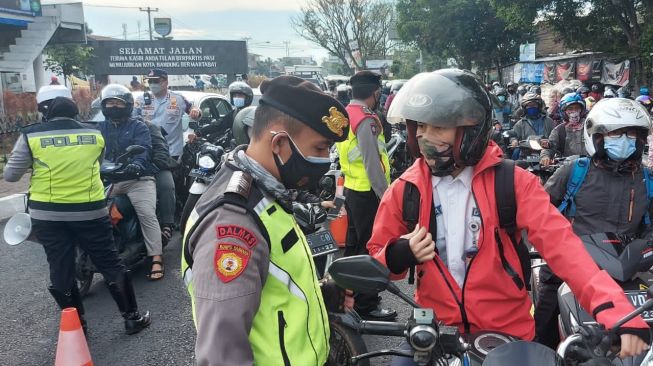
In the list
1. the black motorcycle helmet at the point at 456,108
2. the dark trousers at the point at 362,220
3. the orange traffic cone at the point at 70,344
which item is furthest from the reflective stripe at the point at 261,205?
the dark trousers at the point at 362,220

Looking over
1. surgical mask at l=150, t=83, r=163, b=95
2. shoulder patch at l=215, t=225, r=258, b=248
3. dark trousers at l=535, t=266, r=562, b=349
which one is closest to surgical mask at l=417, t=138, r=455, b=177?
shoulder patch at l=215, t=225, r=258, b=248

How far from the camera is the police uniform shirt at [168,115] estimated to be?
7.22 m

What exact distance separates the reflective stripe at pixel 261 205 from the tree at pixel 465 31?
34.6 m

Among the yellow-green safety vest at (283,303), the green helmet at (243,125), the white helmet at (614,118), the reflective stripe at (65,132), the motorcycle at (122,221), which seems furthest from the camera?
the green helmet at (243,125)

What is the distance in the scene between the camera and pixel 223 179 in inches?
63.7

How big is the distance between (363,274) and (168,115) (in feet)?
19.9

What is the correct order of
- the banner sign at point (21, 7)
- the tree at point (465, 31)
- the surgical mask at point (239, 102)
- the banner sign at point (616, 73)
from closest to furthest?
the surgical mask at point (239, 102) → the banner sign at point (21, 7) → the banner sign at point (616, 73) → the tree at point (465, 31)

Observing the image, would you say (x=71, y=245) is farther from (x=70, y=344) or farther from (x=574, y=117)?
(x=574, y=117)

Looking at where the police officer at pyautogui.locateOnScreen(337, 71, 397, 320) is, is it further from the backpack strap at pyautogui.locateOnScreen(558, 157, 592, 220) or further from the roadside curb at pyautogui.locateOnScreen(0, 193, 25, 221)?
the roadside curb at pyautogui.locateOnScreen(0, 193, 25, 221)

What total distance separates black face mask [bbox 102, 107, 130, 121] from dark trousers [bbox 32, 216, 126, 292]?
1.41 metres

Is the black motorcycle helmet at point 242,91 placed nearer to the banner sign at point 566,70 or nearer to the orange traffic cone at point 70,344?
the orange traffic cone at point 70,344

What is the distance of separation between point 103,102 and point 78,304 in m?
1.97

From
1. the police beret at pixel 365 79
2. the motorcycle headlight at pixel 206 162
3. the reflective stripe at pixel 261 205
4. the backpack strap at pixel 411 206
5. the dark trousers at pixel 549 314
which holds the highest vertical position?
the police beret at pixel 365 79

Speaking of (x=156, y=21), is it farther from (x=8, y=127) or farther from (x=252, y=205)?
(x=252, y=205)
